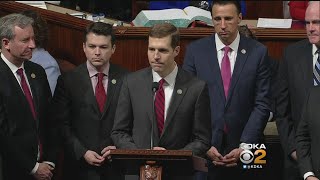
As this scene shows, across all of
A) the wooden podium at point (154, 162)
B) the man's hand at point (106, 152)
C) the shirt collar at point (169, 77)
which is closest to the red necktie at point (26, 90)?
the man's hand at point (106, 152)

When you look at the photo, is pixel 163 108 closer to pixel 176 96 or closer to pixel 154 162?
pixel 176 96

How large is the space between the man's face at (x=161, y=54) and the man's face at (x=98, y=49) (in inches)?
18.0

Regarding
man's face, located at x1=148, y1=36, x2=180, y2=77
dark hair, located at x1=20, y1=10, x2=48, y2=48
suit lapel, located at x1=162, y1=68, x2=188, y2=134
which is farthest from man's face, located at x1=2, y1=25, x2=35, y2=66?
suit lapel, located at x1=162, y1=68, x2=188, y2=134

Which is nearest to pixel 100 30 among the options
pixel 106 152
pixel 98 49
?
pixel 98 49

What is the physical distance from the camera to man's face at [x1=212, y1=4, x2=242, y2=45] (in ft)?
18.3

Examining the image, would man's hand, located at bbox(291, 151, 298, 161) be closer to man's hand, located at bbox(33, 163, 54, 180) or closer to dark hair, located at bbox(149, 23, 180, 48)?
dark hair, located at bbox(149, 23, 180, 48)

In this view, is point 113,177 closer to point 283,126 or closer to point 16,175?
point 16,175

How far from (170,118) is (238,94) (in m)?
0.71

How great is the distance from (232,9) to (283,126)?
2.46 feet

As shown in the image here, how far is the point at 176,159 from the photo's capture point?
456 cm

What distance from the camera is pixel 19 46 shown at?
17.3 feet

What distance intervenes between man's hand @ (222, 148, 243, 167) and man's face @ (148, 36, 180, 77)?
735mm

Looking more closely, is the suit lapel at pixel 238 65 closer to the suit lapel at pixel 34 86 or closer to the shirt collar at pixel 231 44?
the shirt collar at pixel 231 44

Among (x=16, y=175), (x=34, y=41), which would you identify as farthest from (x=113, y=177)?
(x=34, y=41)
